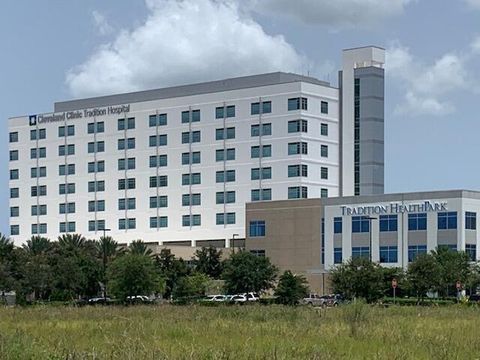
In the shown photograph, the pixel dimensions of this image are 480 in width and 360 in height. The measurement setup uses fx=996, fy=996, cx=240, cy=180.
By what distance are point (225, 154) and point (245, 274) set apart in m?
34.1

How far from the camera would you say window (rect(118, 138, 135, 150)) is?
12232 centimetres

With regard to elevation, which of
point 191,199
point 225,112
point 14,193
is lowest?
point 191,199

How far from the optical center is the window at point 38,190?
425 ft

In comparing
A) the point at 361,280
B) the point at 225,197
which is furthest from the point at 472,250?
the point at 225,197

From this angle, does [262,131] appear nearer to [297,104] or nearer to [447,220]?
A: [297,104]

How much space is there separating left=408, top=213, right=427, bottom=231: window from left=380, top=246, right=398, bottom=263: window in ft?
9.02

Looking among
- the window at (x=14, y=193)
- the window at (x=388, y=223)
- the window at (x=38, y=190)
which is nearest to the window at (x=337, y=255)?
the window at (x=388, y=223)

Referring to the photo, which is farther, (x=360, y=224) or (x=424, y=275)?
(x=360, y=224)

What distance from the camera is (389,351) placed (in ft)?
75.8

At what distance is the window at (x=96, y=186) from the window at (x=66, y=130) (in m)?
7.14

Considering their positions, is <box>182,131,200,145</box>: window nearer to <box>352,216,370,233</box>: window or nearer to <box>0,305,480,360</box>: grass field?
<box>352,216,370,233</box>: window

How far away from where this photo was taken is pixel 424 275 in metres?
77.4

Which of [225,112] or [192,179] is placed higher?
[225,112]

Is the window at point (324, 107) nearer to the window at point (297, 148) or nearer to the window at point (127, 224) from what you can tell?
the window at point (297, 148)
